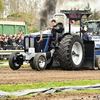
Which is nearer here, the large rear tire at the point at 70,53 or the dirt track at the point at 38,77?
the dirt track at the point at 38,77

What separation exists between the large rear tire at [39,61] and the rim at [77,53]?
1.74 m

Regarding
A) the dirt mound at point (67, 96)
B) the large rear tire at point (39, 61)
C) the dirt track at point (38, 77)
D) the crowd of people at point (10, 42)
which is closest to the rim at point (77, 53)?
the large rear tire at point (39, 61)

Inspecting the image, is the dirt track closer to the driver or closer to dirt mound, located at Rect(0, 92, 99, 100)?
the driver

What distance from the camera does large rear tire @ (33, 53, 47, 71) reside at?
11.3 metres

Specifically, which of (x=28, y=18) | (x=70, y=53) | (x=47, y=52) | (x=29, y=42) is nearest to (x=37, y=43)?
(x=29, y=42)

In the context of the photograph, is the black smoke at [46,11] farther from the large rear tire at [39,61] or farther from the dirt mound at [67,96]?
the dirt mound at [67,96]

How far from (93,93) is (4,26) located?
17.6m

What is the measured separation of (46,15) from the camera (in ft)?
38.6

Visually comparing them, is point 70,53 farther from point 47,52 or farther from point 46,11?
point 46,11

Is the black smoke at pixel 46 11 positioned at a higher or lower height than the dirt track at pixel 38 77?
higher

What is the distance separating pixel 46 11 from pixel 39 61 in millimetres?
2019

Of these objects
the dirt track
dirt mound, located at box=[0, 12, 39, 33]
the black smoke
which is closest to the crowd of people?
the black smoke

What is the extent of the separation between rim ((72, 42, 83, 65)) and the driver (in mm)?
880

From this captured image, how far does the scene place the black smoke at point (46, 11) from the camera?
1163cm
